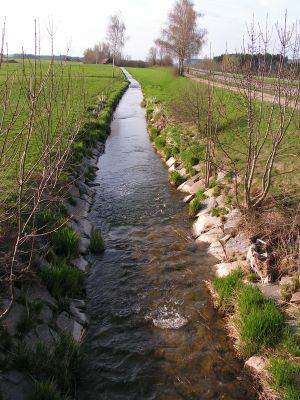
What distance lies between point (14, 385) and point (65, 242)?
155 inches

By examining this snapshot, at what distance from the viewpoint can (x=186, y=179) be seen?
1466 cm

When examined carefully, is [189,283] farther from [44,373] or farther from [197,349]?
[44,373]

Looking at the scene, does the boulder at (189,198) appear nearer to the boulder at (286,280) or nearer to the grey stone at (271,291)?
the grey stone at (271,291)

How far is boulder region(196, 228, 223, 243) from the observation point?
33.8ft

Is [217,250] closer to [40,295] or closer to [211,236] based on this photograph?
[211,236]

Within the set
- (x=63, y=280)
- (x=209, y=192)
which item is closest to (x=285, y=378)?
(x=63, y=280)

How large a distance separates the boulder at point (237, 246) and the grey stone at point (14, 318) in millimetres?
5005

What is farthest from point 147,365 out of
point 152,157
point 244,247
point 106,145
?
point 106,145

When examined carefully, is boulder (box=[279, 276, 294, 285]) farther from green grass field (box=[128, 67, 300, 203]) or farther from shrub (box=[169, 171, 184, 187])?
shrub (box=[169, 171, 184, 187])

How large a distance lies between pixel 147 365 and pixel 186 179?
9138mm

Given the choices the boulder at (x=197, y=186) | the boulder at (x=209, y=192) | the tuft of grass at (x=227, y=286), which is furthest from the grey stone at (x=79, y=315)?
the boulder at (x=197, y=186)

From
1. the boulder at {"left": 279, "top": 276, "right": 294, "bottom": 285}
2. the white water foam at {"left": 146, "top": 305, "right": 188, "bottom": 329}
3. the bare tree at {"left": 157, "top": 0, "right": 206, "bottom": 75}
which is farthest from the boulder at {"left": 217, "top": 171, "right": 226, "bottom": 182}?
the bare tree at {"left": 157, "top": 0, "right": 206, "bottom": 75}

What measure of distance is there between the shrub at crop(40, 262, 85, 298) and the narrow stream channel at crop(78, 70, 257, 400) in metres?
0.41

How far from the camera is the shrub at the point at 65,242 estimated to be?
8766 millimetres
